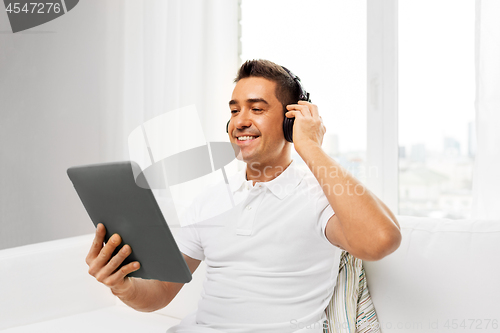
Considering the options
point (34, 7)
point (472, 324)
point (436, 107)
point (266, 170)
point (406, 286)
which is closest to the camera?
point (472, 324)

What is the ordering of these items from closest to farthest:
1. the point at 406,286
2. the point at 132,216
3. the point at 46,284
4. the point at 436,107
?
the point at 132,216, the point at 406,286, the point at 46,284, the point at 436,107

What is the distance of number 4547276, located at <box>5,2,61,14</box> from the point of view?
258 cm

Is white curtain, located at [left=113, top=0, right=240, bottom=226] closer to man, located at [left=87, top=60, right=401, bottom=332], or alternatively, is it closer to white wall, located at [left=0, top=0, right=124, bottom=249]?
white wall, located at [left=0, top=0, right=124, bottom=249]

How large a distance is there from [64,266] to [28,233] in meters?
1.22

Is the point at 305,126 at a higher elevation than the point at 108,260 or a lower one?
higher

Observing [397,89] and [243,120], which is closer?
[243,120]

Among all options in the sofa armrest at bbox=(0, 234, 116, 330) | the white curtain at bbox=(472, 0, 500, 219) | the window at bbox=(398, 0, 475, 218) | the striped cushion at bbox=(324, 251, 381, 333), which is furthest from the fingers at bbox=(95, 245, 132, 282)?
the window at bbox=(398, 0, 475, 218)

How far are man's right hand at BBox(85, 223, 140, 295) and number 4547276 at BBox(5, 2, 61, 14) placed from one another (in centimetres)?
224

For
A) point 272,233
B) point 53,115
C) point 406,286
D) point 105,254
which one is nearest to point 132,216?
point 105,254

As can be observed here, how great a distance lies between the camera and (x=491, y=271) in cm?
106

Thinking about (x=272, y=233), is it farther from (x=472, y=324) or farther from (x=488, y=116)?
(x=488, y=116)

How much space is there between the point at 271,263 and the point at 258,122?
0.41m

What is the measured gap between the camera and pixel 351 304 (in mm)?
1133

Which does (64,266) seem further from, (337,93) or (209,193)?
(337,93)
